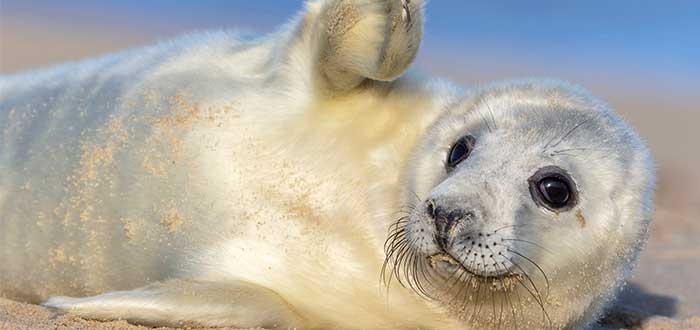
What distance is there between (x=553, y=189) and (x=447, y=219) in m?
0.40

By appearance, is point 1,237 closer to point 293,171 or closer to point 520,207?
point 293,171

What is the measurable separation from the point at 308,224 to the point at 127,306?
66 cm

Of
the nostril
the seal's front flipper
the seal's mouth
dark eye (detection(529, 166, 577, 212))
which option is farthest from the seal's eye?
the seal's front flipper

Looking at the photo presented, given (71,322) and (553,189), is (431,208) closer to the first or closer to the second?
(553,189)

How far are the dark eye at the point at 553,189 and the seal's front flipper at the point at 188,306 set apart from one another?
0.90m

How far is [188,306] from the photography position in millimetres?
3137

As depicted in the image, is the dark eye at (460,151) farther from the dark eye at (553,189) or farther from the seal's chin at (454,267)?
the seal's chin at (454,267)

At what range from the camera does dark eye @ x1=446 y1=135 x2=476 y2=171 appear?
3.22 m

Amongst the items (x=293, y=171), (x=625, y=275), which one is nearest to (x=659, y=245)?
(x=625, y=275)

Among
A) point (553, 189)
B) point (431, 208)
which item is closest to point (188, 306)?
point (431, 208)

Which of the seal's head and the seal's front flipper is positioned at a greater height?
the seal's head

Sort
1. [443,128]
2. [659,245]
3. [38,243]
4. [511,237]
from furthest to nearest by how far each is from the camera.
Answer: [659,245]
[38,243]
[443,128]
[511,237]

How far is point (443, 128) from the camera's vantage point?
3.39 metres

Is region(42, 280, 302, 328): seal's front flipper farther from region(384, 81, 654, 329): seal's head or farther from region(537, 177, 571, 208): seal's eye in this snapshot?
region(537, 177, 571, 208): seal's eye
